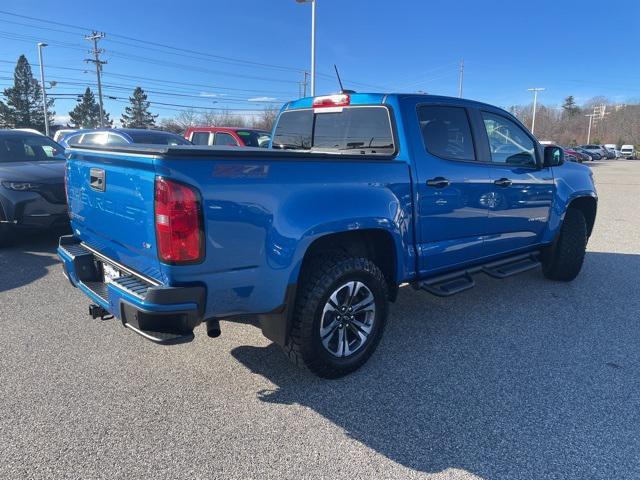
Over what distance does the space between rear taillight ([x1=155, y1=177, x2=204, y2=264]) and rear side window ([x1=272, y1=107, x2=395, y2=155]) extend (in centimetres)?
178

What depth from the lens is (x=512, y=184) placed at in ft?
14.6

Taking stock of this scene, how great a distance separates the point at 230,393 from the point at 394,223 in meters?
1.62

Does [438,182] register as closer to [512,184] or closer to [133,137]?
[512,184]

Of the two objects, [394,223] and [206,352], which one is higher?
[394,223]

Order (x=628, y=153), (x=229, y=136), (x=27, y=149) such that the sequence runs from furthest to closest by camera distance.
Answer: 1. (x=628, y=153)
2. (x=229, y=136)
3. (x=27, y=149)

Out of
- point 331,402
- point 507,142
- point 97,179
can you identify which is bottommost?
point 331,402

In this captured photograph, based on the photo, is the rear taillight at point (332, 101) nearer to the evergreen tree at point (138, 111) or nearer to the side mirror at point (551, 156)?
the side mirror at point (551, 156)

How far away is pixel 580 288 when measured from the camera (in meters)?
5.43

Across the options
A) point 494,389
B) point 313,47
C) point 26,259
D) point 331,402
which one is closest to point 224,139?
point 26,259

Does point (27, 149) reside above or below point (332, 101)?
below

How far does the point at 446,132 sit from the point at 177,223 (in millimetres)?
2507

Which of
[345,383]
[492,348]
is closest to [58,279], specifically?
[345,383]

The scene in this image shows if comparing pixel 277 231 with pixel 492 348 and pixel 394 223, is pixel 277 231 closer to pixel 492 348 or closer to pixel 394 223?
pixel 394 223

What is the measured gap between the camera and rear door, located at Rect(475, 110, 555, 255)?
4.27 m
